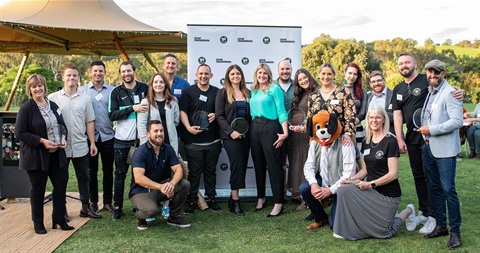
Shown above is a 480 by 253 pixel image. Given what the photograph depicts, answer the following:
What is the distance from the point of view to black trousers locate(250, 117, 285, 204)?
5.41 m

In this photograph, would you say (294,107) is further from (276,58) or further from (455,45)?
(455,45)

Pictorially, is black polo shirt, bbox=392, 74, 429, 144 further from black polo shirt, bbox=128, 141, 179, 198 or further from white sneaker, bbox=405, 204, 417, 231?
black polo shirt, bbox=128, 141, 179, 198

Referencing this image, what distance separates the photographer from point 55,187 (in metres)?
4.86

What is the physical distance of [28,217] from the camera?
543 cm

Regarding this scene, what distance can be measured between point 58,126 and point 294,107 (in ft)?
8.75

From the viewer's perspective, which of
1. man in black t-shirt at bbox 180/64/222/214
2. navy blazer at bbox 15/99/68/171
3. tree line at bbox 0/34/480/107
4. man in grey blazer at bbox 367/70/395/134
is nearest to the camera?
navy blazer at bbox 15/99/68/171

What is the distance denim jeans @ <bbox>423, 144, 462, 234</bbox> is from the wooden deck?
356cm

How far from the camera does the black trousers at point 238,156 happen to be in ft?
18.3

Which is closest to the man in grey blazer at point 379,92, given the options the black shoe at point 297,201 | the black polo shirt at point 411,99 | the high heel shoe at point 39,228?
the black polo shirt at point 411,99

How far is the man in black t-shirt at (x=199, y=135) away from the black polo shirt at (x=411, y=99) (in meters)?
2.15

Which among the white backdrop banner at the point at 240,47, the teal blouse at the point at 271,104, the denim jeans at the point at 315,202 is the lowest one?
the denim jeans at the point at 315,202

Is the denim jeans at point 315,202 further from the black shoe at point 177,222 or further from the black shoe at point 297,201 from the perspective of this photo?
the black shoe at point 177,222

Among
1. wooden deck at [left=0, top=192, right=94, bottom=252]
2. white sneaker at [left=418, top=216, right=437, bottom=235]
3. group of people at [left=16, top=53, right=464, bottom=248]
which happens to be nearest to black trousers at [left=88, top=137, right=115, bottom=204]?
group of people at [left=16, top=53, right=464, bottom=248]

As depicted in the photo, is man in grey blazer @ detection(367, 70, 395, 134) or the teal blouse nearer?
the teal blouse
